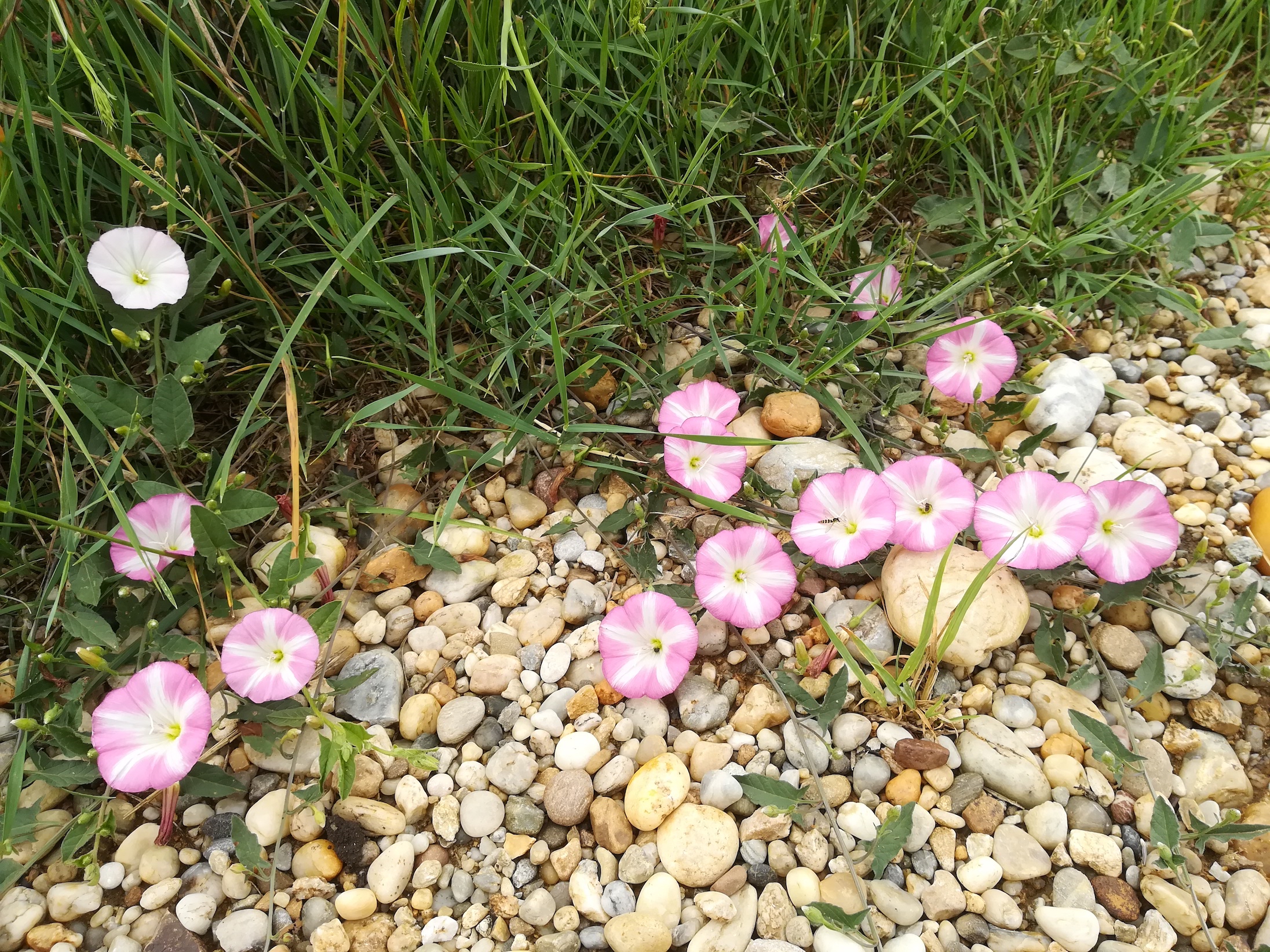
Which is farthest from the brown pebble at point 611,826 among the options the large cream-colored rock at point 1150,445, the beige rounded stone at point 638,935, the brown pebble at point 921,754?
the large cream-colored rock at point 1150,445

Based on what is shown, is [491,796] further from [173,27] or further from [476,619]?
[173,27]

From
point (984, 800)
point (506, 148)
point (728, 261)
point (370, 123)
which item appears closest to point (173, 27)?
point (370, 123)

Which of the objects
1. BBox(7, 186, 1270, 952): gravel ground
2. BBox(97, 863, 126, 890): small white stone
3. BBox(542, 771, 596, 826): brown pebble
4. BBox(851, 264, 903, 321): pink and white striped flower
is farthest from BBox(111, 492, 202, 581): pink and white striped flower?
BBox(851, 264, 903, 321): pink and white striped flower

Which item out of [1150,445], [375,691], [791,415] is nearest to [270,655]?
[375,691]

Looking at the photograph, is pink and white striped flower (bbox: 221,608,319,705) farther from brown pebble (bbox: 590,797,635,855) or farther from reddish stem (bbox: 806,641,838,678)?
reddish stem (bbox: 806,641,838,678)

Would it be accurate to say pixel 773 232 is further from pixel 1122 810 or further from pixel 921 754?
pixel 1122 810
